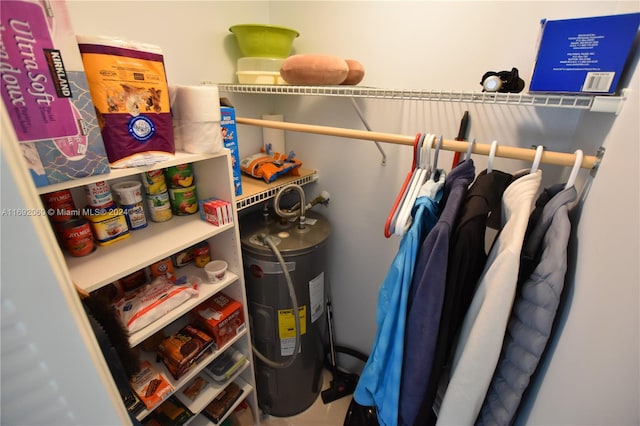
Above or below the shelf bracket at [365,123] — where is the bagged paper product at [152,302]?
below

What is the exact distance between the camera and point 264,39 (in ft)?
3.59

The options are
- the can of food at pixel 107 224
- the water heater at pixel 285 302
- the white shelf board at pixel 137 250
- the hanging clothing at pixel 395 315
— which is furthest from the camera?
the water heater at pixel 285 302

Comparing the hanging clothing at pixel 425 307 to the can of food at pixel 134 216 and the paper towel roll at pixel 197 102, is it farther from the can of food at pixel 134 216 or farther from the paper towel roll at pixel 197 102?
the can of food at pixel 134 216

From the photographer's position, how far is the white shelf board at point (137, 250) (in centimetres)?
72

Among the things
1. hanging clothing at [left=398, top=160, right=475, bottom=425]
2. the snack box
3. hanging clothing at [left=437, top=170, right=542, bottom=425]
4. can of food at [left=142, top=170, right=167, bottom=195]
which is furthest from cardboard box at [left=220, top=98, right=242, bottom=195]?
hanging clothing at [left=437, top=170, right=542, bottom=425]

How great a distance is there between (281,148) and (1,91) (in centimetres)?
102

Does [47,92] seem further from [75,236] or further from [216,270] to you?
[216,270]

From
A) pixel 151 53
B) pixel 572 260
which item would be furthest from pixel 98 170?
pixel 572 260

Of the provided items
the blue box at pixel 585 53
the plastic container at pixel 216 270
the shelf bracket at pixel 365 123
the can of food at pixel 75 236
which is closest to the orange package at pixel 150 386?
the plastic container at pixel 216 270

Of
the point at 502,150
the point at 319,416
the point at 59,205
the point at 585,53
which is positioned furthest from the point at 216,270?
the point at 585,53

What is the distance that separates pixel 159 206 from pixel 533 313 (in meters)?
1.07

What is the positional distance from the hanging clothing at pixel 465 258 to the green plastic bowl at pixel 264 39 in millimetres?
930

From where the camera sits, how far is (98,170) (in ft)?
2.11
